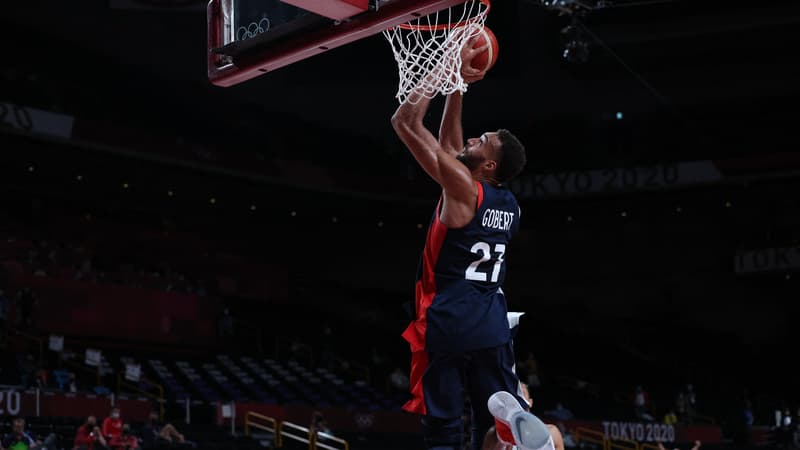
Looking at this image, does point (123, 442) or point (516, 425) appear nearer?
point (516, 425)

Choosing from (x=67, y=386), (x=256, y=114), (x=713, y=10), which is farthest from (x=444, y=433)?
(x=256, y=114)

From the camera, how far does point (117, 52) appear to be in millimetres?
28391

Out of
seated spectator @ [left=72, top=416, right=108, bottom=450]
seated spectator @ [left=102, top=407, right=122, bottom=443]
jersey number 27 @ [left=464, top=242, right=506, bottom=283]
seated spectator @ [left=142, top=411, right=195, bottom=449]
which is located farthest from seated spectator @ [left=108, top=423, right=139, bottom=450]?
jersey number 27 @ [left=464, top=242, right=506, bottom=283]

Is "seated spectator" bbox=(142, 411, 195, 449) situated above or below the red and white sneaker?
below

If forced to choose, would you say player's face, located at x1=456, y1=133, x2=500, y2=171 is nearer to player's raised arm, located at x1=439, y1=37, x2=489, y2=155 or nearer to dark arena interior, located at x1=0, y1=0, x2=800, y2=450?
player's raised arm, located at x1=439, y1=37, x2=489, y2=155

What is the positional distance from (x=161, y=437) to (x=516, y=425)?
1296cm

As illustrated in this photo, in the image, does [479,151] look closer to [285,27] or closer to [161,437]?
[285,27]

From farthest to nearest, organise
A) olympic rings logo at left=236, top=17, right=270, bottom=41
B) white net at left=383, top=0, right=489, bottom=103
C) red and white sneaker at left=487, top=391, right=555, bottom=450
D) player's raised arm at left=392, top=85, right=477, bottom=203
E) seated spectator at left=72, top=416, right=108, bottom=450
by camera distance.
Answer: seated spectator at left=72, top=416, right=108, bottom=450, olympic rings logo at left=236, top=17, right=270, bottom=41, white net at left=383, top=0, right=489, bottom=103, player's raised arm at left=392, top=85, right=477, bottom=203, red and white sneaker at left=487, top=391, right=555, bottom=450

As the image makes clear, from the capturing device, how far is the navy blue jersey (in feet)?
14.9

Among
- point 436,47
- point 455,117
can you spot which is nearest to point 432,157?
point 455,117

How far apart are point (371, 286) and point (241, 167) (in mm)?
7447

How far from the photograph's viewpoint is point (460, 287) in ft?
15.2

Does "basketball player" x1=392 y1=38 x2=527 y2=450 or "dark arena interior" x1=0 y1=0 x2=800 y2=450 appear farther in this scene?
"dark arena interior" x1=0 y1=0 x2=800 y2=450

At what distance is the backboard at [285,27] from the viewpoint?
4949mm
